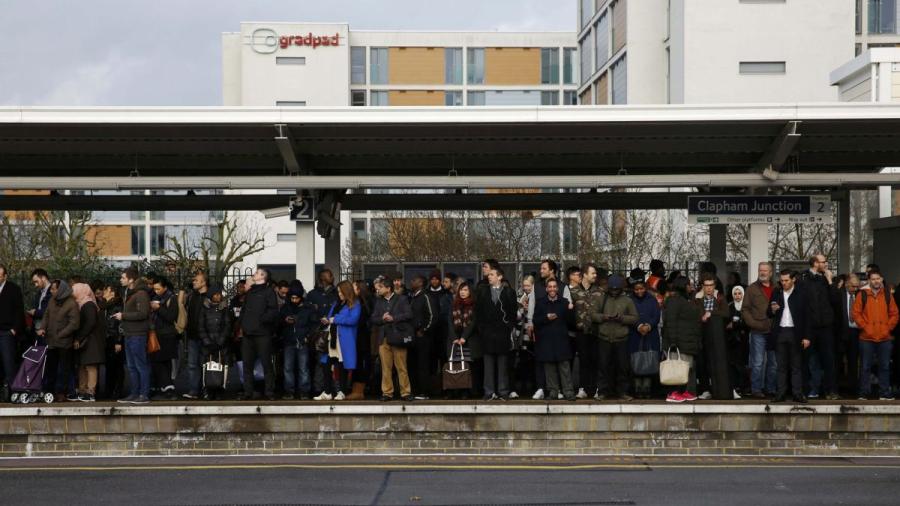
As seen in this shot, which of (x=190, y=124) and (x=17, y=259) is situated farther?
(x=17, y=259)

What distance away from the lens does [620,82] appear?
2292 inches

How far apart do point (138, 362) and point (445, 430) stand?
407 centimetres

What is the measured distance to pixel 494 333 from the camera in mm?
14680

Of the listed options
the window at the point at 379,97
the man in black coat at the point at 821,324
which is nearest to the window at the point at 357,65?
the window at the point at 379,97

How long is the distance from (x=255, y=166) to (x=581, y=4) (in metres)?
53.0

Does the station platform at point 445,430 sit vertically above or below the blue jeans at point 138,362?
below

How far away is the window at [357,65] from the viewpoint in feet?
293

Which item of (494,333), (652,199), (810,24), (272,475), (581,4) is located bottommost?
(272,475)

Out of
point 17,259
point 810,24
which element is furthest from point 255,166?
point 810,24

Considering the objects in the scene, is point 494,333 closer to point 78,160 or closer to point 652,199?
point 652,199

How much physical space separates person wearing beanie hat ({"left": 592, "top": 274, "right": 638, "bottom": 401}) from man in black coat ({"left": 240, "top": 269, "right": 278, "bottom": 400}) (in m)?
4.06

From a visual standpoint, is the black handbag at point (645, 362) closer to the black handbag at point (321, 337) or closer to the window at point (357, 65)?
the black handbag at point (321, 337)

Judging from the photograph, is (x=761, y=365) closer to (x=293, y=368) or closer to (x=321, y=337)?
(x=321, y=337)

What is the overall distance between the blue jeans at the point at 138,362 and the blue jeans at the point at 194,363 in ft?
1.91
